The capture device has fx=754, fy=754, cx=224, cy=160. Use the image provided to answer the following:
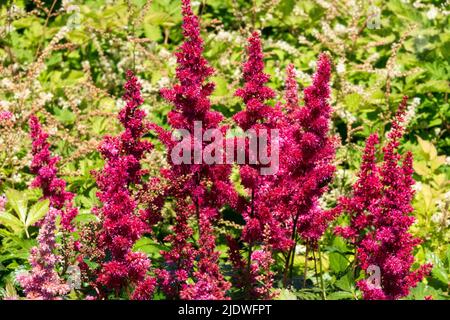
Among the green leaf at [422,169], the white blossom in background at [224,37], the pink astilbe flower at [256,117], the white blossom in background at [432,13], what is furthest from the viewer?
the white blossom in background at [432,13]

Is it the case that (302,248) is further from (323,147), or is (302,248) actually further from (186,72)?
(186,72)

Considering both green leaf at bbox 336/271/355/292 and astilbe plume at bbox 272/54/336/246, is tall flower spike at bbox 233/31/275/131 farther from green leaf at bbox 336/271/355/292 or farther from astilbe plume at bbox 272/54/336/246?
green leaf at bbox 336/271/355/292

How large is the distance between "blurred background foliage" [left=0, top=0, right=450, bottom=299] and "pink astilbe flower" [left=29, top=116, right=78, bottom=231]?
0.14 metres

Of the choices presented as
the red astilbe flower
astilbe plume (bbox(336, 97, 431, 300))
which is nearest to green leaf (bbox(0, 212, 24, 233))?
the red astilbe flower

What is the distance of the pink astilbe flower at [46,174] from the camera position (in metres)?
3.89

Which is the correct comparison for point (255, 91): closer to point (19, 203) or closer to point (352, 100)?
point (19, 203)

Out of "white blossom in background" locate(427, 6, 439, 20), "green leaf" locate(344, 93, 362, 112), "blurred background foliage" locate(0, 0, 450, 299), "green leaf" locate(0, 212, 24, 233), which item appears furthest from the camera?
"white blossom in background" locate(427, 6, 439, 20)

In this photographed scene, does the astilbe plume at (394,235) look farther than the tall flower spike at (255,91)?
No

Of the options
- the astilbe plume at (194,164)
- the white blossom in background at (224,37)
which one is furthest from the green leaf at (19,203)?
the white blossom in background at (224,37)

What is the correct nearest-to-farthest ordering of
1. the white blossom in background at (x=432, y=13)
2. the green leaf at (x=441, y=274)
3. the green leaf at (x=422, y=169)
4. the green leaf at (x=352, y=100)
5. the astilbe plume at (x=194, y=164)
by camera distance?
the astilbe plume at (x=194, y=164), the green leaf at (x=441, y=274), the green leaf at (x=422, y=169), the green leaf at (x=352, y=100), the white blossom in background at (x=432, y=13)

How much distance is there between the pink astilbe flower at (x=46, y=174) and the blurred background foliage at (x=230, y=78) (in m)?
0.14

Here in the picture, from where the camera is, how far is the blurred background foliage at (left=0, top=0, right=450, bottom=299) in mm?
4594

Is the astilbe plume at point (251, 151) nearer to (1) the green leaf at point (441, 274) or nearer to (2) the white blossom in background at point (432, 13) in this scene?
(1) the green leaf at point (441, 274)
